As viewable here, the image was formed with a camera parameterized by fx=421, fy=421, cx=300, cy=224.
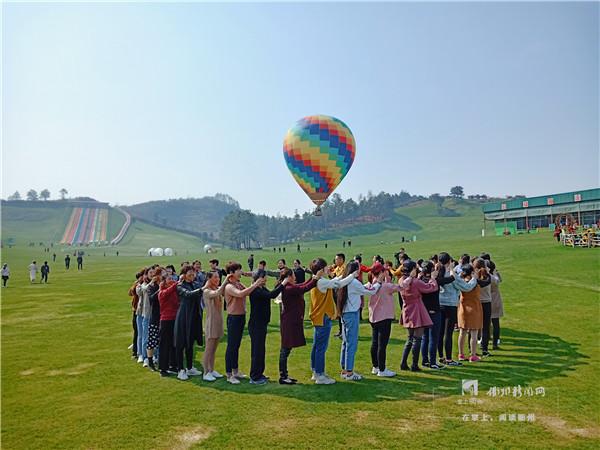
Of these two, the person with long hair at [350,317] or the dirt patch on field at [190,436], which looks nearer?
the dirt patch on field at [190,436]

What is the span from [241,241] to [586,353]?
132 meters

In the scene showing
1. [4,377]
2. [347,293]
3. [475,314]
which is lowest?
[4,377]

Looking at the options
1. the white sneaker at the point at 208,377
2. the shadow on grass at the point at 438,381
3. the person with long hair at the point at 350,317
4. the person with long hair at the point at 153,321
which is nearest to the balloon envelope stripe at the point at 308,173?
the person with long hair at the point at 153,321

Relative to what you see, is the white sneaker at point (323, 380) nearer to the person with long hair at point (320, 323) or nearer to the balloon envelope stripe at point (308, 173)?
the person with long hair at point (320, 323)

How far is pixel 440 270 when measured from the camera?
9.63 m

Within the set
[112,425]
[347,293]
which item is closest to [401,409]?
[347,293]

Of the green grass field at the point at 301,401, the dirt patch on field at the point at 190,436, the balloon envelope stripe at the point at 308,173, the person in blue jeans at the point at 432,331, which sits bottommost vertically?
the dirt patch on field at the point at 190,436

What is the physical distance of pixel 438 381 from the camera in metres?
8.65

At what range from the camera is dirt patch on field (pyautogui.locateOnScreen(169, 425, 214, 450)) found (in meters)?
6.19

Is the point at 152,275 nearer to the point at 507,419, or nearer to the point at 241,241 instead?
the point at 507,419

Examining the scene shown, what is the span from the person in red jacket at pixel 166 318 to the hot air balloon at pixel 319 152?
1717 centimetres

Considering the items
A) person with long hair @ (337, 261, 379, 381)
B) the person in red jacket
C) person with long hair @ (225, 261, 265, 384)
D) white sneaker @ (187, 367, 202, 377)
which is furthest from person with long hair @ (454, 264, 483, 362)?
the person in red jacket

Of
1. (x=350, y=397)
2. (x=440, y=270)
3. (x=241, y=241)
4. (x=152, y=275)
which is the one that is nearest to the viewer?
(x=350, y=397)

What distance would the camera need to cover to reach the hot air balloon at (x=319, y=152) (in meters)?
25.2
